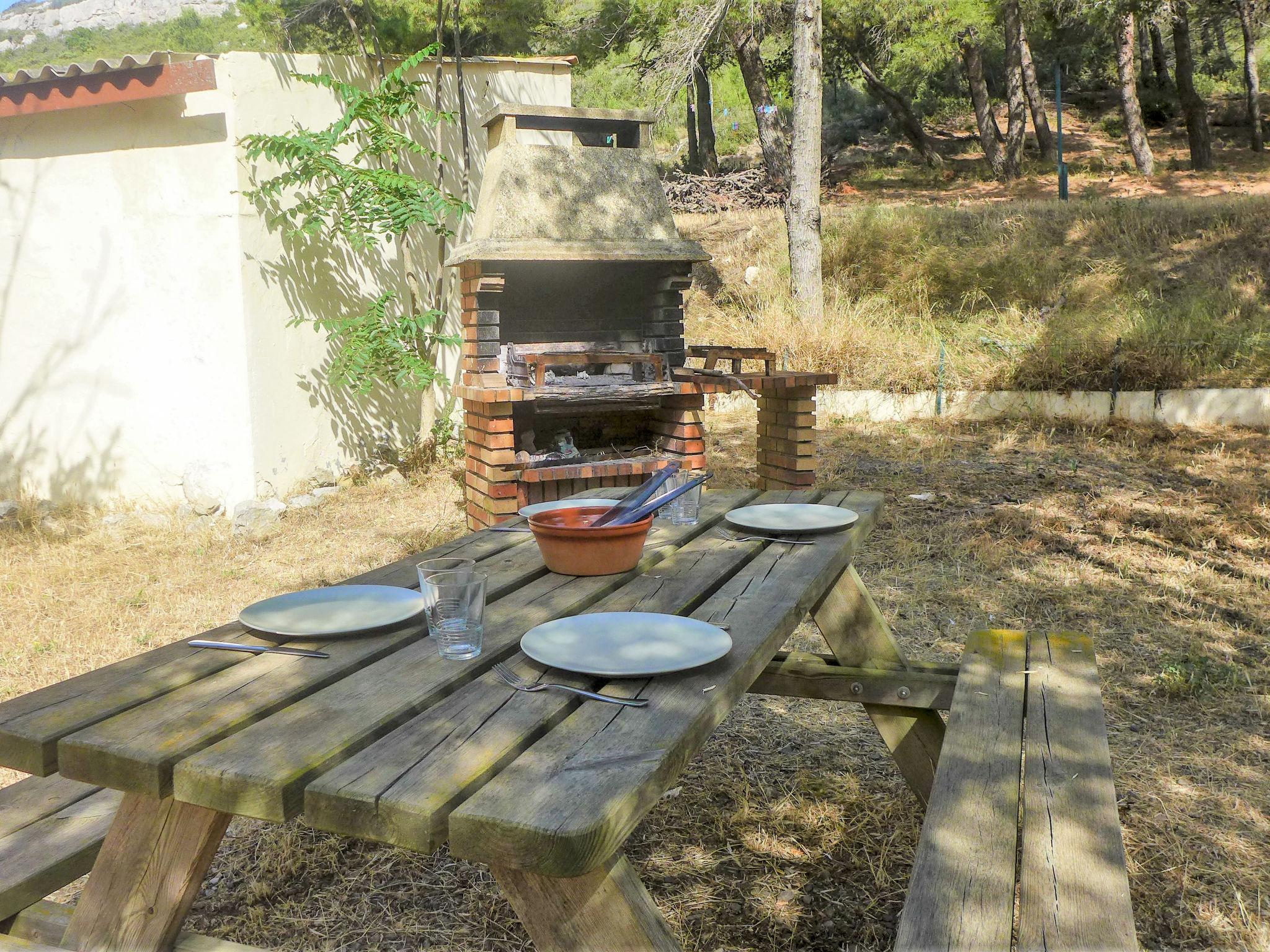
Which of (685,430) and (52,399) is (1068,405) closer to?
(685,430)

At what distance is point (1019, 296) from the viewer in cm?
913

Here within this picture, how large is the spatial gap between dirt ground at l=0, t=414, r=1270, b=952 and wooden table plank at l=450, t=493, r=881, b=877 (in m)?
0.88

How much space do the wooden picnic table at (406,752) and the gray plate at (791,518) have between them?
39cm

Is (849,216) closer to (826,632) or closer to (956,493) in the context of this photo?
(956,493)

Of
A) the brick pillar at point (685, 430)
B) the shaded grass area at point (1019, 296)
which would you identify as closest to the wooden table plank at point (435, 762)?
the brick pillar at point (685, 430)

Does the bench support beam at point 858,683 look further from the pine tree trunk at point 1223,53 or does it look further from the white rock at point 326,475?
the pine tree trunk at point 1223,53

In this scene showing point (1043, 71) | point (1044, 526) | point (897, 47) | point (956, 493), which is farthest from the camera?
point (1043, 71)

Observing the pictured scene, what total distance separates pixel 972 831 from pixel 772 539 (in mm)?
844

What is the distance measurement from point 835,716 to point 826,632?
0.69m

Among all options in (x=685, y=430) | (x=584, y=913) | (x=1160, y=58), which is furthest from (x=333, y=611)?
(x=1160, y=58)

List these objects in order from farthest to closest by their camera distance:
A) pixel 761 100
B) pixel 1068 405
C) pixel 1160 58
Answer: pixel 1160 58, pixel 761 100, pixel 1068 405

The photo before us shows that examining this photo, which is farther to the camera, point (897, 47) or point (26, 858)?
point (897, 47)

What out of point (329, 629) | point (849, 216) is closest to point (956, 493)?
point (329, 629)

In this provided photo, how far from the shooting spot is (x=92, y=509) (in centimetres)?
552
